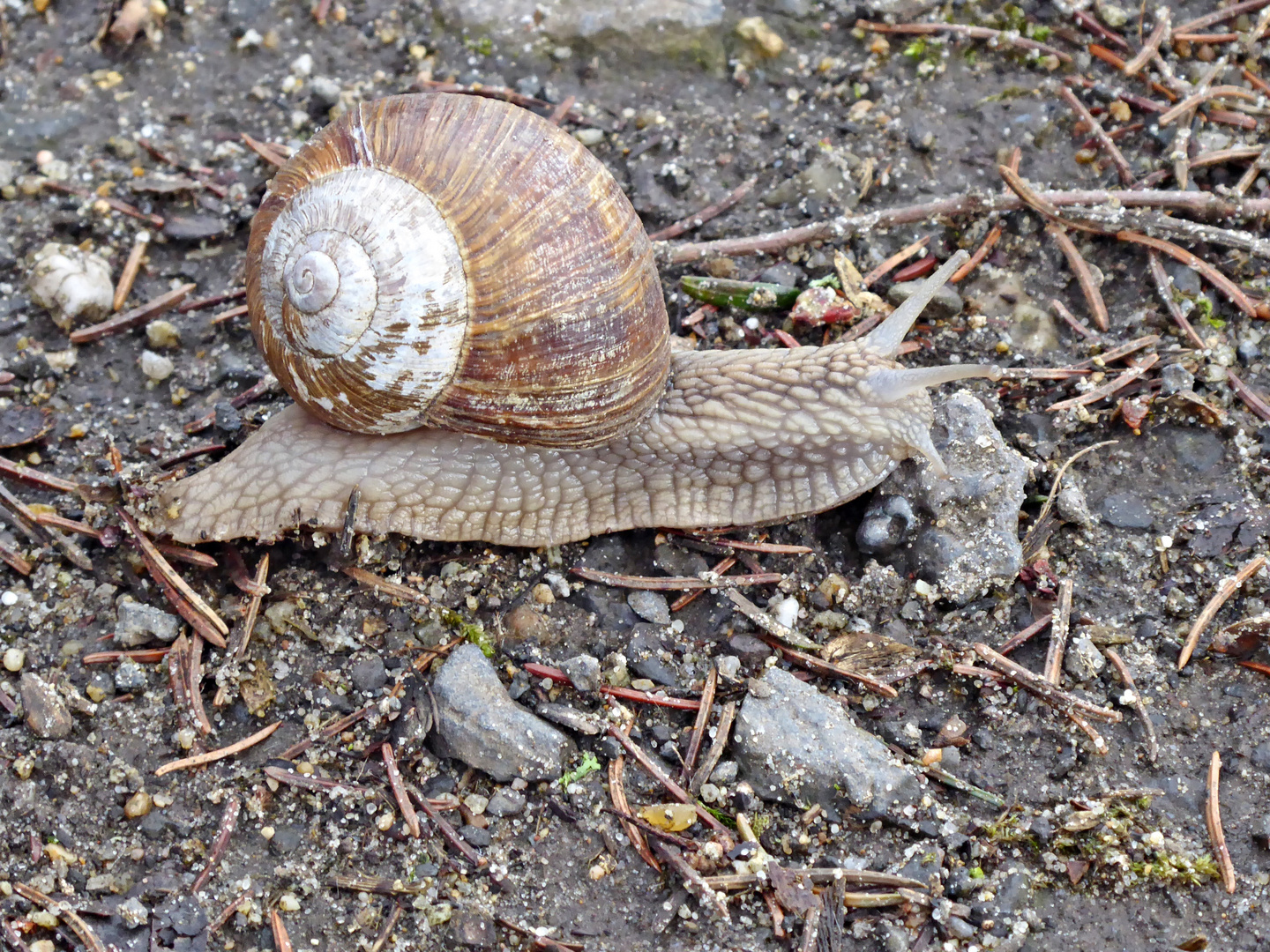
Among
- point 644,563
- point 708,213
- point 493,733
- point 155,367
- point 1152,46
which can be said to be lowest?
point 493,733

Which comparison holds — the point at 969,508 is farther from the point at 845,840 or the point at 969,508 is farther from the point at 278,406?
the point at 278,406

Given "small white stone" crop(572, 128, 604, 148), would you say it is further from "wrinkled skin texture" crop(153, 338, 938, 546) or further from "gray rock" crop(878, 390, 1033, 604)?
"gray rock" crop(878, 390, 1033, 604)

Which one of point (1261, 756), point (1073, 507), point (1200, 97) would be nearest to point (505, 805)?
point (1073, 507)

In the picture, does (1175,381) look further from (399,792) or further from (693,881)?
(399,792)

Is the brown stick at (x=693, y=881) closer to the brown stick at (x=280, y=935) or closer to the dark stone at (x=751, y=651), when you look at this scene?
the dark stone at (x=751, y=651)

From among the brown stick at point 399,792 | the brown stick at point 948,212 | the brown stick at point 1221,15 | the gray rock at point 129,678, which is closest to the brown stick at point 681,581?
the brown stick at point 399,792

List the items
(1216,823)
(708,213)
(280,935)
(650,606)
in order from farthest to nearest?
1. (708,213)
2. (650,606)
3. (1216,823)
4. (280,935)

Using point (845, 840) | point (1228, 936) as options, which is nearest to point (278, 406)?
point (845, 840)
